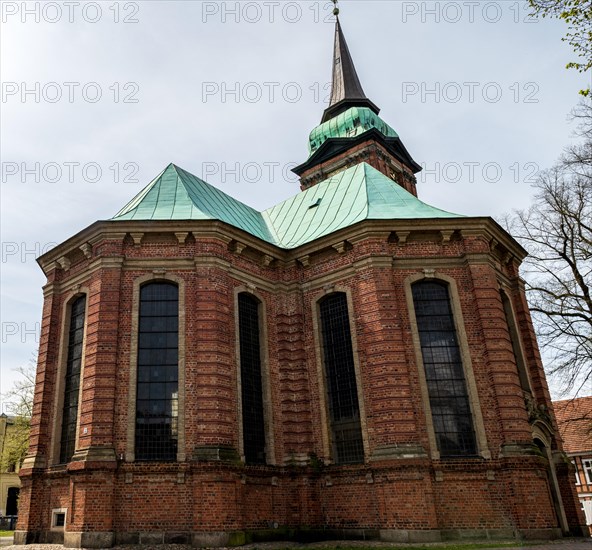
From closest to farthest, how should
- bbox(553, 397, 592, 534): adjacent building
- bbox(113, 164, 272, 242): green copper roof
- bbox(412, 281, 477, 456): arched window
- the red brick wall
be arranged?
the red brick wall < bbox(412, 281, 477, 456): arched window < bbox(113, 164, 272, 242): green copper roof < bbox(553, 397, 592, 534): adjacent building

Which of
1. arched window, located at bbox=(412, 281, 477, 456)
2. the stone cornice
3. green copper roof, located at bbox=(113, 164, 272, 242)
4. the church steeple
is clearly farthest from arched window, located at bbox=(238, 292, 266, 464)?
the church steeple

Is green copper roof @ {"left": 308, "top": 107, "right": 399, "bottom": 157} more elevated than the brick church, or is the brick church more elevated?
green copper roof @ {"left": 308, "top": 107, "right": 399, "bottom": 157}

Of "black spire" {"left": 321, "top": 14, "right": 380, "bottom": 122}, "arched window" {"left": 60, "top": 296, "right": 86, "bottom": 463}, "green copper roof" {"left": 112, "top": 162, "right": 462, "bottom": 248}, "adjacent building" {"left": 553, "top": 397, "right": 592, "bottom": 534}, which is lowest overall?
"adjacent building" {"left": 553, "top": 397, "right": 592, "bottom": 534}

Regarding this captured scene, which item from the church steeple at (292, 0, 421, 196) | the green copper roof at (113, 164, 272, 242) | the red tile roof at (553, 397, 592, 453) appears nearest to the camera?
the green copper roof at (113, 164, 272, 242)

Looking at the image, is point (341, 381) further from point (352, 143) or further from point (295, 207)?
point (352, 143)

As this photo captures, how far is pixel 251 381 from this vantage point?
19.5 metres

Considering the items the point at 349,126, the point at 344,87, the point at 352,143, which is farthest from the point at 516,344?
the point at 344,87

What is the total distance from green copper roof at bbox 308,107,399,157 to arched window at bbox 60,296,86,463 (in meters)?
23.6

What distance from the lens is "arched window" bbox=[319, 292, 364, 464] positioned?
18547 millimetres

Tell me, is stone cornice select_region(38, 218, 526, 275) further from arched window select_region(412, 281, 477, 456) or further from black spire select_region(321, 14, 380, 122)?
black spire select_region(321, 14, 380, 122)

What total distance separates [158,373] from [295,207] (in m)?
12.0

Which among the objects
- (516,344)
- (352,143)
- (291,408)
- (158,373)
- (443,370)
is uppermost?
(352,143)

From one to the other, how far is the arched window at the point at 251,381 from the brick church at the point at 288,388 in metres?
0.08

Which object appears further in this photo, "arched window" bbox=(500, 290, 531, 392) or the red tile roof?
the red tile roof
